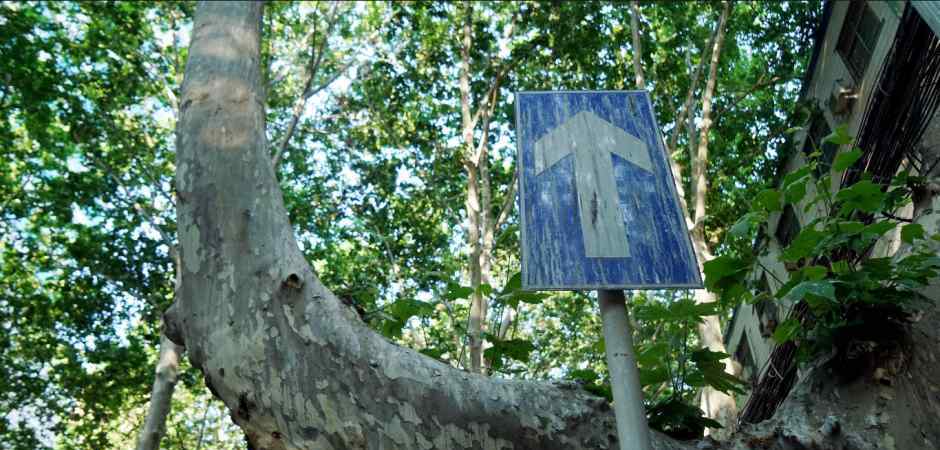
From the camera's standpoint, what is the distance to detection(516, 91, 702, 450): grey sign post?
1.53 metres

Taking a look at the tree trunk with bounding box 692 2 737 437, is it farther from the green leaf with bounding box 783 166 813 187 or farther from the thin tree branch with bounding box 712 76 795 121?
the green leaf with bounding box 783 166 813 187

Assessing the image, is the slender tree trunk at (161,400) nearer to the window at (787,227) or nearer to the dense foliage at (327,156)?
the dense foliage at (327,156)

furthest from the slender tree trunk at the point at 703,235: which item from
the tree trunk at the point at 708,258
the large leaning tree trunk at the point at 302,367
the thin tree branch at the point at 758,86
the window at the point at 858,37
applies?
the large leaning tree trunk at the point at 302,367

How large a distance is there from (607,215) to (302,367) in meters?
0.87

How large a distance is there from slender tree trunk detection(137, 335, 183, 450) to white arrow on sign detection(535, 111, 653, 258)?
20.4 feet

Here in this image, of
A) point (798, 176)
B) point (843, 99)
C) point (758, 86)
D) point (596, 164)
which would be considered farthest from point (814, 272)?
point (758, 86)

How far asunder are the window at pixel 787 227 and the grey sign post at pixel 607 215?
9368 mm

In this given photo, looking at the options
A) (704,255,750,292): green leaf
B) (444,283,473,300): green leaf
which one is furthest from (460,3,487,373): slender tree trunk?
(704,255,750,292): green leaf

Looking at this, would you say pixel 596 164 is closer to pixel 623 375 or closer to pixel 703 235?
pixel 623 375

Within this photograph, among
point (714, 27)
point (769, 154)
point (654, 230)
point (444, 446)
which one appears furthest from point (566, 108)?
point (769, 154)

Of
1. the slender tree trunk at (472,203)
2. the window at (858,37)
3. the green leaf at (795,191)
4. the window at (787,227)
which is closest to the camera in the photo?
the green leaf at (795,191)

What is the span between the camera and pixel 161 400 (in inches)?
288

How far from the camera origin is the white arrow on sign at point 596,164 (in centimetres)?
162

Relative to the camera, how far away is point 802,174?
2.71 m
